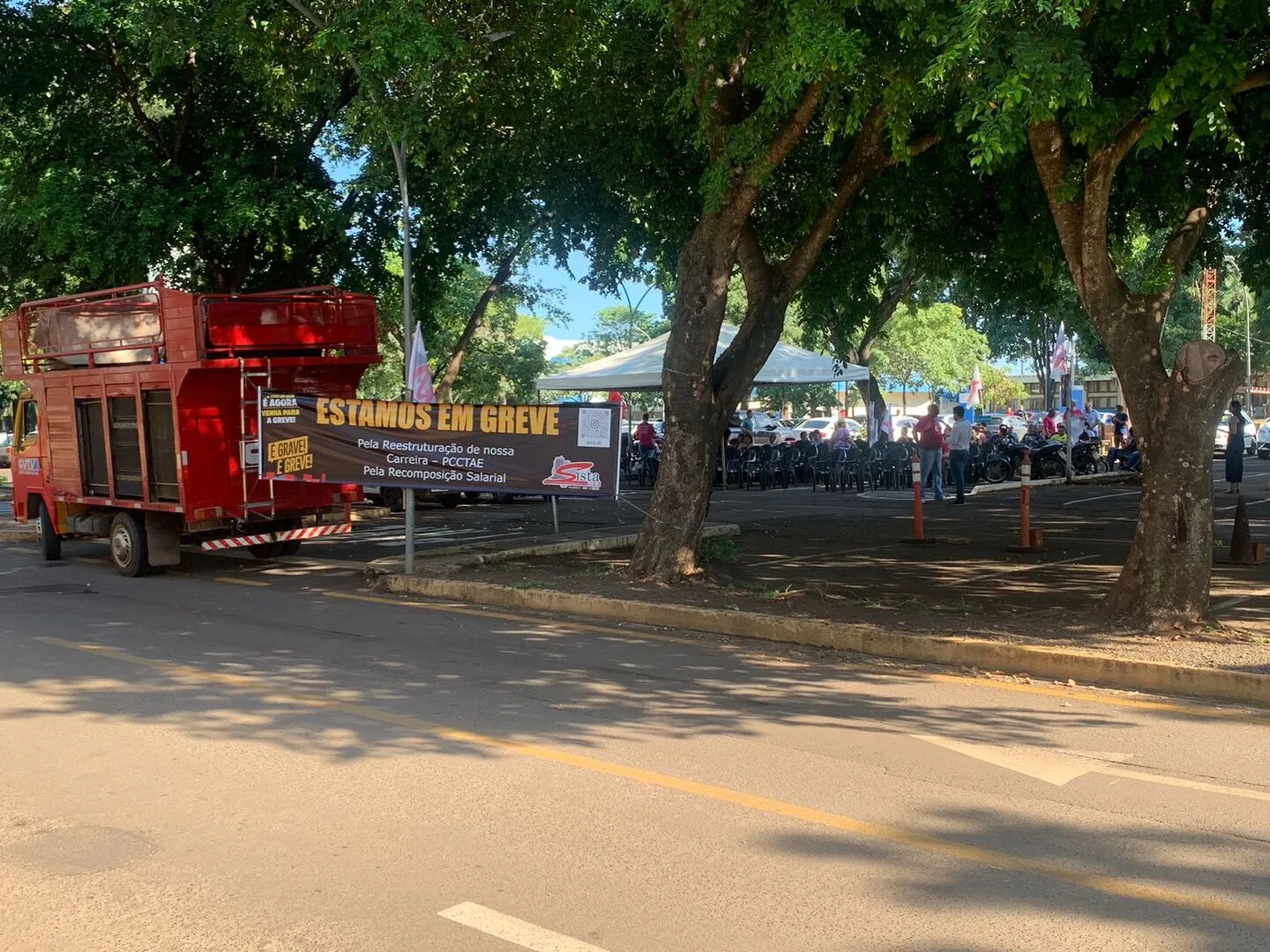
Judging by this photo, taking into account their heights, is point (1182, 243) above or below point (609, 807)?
above

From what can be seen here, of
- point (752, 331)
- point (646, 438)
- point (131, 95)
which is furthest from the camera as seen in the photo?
point (646, 438)

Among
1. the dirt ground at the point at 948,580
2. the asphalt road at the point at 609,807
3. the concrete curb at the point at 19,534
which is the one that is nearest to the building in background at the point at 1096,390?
the dirt ground at the point at 948,580

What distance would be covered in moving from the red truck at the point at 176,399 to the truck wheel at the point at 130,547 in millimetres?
19

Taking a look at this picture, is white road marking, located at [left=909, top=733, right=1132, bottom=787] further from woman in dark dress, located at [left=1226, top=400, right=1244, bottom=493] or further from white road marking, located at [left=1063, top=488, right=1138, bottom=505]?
woman in dark dress, located at [left=1226, top=400, right=1244, bottom=493]

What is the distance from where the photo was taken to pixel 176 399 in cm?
1316

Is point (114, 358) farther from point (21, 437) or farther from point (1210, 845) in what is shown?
point (1210, 845)

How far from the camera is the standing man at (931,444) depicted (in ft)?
67.1

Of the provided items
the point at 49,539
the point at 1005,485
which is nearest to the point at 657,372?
the point at 1005,485

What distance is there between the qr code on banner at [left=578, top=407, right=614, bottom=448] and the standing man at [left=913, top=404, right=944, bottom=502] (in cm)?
960

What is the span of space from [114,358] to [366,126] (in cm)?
440

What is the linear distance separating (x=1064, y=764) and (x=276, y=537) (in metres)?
10.5

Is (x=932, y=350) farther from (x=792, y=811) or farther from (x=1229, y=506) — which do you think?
(x=792, y=811)

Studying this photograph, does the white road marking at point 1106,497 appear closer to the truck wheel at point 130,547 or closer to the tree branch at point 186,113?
the truck wheel at point 130,547

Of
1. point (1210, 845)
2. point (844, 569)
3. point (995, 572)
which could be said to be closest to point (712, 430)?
point (844, 569)
